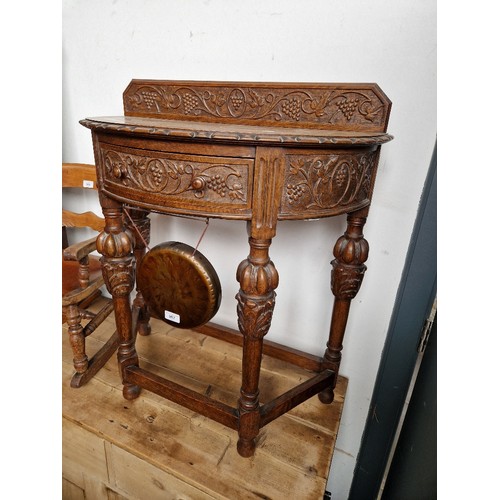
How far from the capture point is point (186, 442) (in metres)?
A: 0.89

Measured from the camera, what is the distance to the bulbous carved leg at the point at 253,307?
2.23 feet

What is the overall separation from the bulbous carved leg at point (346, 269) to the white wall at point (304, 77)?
133 millimetres

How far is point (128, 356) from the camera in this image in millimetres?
989

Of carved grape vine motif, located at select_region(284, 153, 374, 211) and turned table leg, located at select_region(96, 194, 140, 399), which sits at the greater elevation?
carved grape vine motif, located at select_region(284, 153, 374, 211)

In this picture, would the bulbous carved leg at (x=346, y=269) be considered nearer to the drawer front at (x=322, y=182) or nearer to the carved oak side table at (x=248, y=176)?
the carved oak side table at (x=248, y=176)

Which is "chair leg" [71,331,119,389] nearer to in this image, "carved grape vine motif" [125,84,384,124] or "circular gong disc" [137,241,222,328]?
"circular gong disc" [137,241,222,328]

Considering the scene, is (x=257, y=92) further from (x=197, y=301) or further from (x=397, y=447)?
(x=397, y=447)

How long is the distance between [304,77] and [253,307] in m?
0.65


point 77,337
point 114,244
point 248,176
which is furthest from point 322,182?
point 77,337

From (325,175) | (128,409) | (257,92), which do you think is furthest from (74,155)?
(325,175)

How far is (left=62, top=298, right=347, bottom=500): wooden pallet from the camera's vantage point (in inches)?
32.2

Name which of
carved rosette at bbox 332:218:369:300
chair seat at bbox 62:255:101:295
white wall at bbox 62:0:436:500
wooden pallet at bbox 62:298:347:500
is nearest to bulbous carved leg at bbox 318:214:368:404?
carved rosette at bbox 332:218:369:300

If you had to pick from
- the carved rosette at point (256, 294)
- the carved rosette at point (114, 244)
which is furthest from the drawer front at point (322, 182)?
the carved rosette at point (114, 244)
